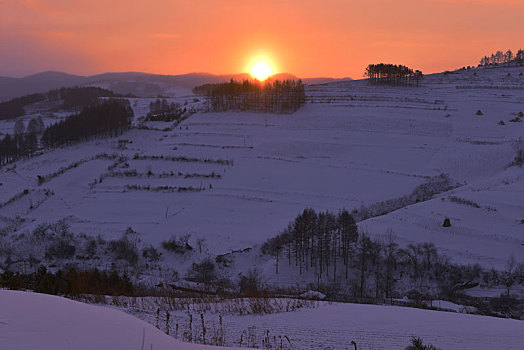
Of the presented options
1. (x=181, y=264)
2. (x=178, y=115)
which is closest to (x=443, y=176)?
(x=181, y=264)

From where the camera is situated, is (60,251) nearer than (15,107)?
Yes

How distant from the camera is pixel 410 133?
6538 cm

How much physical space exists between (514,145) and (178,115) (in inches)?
2781

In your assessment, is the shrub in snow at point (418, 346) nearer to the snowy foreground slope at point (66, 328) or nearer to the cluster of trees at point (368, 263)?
the snowy foreground slope at point (66, 328)

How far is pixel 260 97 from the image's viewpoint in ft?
301

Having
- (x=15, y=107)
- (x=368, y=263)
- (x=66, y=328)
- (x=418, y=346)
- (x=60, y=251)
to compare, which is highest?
(x=15, y=107)

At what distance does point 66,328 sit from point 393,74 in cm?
11578

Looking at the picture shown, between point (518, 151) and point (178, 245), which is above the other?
point (518, 151)

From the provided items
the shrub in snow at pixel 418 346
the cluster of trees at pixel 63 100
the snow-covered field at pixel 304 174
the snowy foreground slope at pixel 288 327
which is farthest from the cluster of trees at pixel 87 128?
the shrub in snow at pixel 418 346

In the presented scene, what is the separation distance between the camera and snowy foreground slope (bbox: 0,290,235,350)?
527cm

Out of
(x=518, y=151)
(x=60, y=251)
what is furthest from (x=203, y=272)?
(x=518, y=151)

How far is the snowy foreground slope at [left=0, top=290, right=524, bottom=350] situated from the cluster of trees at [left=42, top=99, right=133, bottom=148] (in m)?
83.6

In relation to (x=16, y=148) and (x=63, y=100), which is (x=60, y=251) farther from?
(x=63, y=100)

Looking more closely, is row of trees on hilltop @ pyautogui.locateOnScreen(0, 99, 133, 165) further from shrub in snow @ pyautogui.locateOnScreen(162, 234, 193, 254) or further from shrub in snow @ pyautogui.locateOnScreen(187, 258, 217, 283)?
shrub in snow @ pyautogui.locateOnScreen(187, 258, 217, 283)
